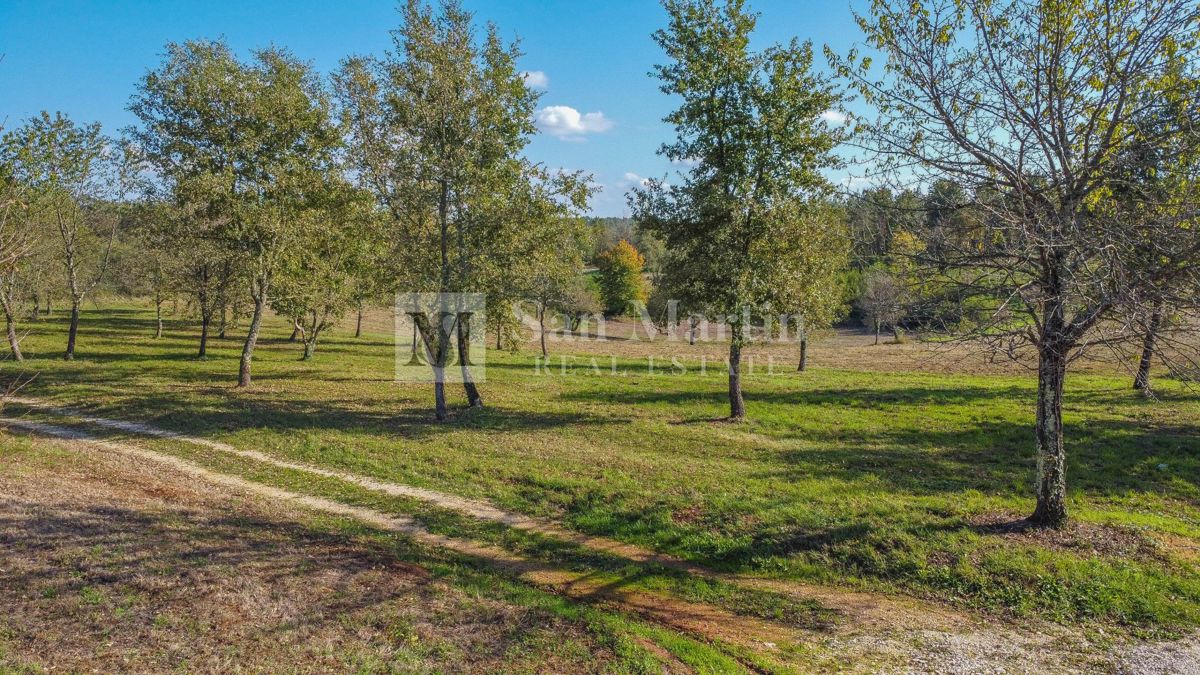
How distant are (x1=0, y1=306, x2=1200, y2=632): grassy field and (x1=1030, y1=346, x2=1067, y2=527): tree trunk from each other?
527 mm

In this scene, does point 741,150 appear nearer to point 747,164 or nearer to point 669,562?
point 747,164

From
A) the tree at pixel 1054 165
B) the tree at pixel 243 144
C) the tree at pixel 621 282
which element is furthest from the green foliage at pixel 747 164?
the tree at pixel 621 282

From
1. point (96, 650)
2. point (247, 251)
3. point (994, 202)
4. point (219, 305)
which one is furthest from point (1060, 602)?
point (219, 305)

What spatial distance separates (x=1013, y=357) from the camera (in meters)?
10.3

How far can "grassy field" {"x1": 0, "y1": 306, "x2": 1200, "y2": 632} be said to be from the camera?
10266 millimetres

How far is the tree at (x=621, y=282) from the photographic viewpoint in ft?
271

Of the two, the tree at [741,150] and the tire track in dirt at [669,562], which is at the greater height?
the tree at [741,150]

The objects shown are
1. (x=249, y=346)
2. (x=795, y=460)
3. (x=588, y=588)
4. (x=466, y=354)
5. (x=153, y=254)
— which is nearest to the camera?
(x=588, y=588)

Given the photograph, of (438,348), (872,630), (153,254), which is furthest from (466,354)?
(153,254)

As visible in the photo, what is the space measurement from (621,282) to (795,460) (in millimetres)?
66751

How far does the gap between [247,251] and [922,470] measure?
→ 27323 mm

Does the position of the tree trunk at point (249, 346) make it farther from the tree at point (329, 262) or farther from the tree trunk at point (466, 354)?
the tree trunk at point (466, 354)

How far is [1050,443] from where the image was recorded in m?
11.0

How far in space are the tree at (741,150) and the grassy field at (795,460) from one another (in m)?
5.22
